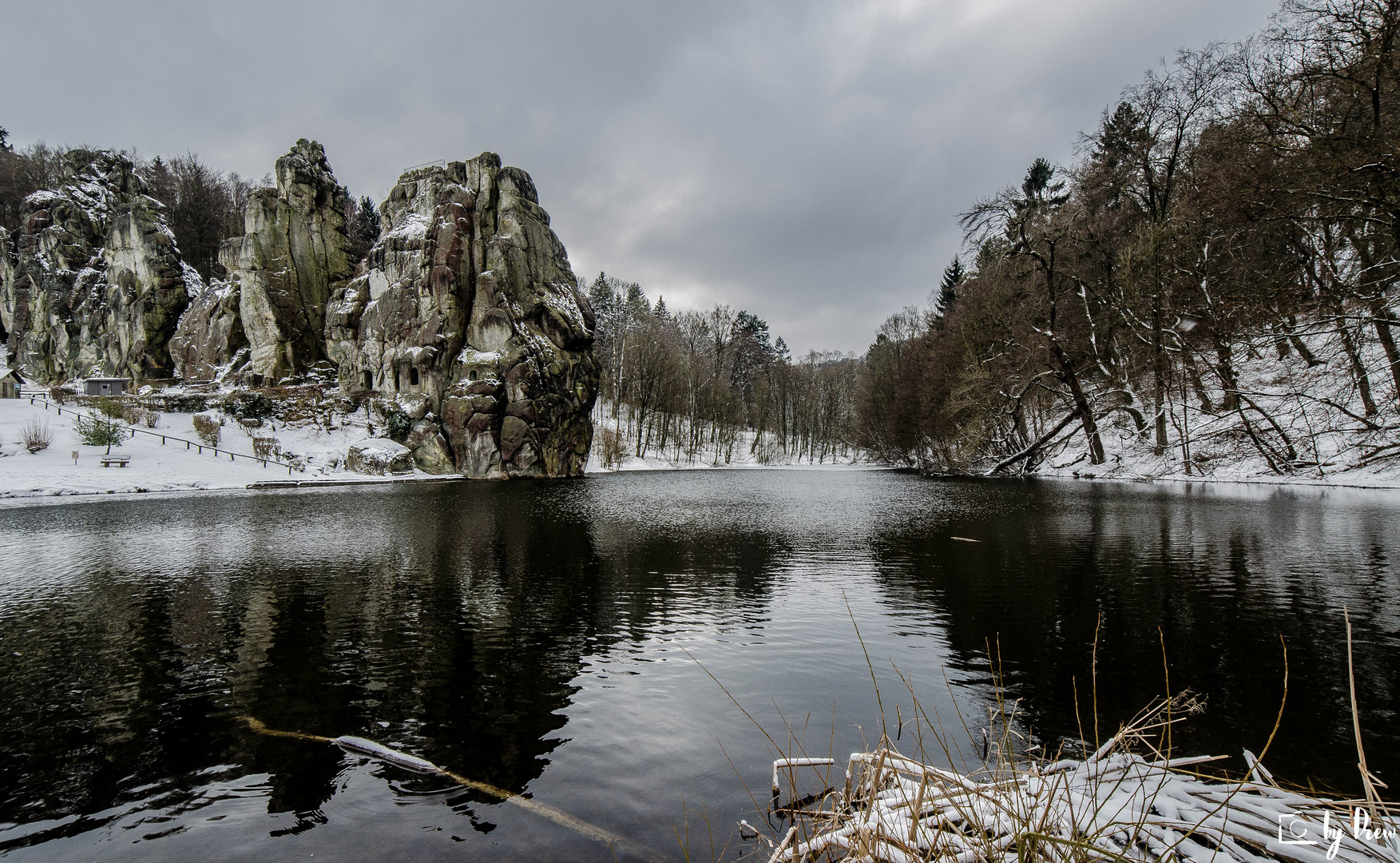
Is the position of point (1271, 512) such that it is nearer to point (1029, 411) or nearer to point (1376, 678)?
point (1376, 678)

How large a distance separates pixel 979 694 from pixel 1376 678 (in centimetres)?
404

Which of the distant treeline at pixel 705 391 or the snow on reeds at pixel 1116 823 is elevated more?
the distant treeline at pixel 705 391

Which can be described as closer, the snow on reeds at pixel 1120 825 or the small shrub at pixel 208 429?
the snow on reeds at pixel 1120 825

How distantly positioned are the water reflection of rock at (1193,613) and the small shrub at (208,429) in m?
44.2

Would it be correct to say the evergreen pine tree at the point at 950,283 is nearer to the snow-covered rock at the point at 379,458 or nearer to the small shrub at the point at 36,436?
the snow-covered rock at the point at 379,458

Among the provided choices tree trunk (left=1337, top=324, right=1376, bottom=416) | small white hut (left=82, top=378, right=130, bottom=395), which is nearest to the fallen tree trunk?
tree trunk (left=1337, top=324, right=1376, bottom=416)

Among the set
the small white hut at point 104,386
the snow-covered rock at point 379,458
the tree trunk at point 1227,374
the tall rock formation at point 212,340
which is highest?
the tall rock formation at point 212,340

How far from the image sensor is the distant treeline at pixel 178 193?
219ft

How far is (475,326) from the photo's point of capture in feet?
156

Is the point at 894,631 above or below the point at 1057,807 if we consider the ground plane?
below

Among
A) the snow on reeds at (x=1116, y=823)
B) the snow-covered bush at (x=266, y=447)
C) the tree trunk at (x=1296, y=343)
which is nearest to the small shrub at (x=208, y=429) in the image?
the snow-covered bush at (x=266, y=447)

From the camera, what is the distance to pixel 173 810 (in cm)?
437

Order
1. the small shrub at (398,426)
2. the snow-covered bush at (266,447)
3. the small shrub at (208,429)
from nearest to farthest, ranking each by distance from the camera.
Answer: the small shrub at (208,429) → the snow-covered bush at (266,447) → the small shrub at (398,426)

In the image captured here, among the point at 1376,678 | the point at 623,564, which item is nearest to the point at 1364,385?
the point at 1376,678
